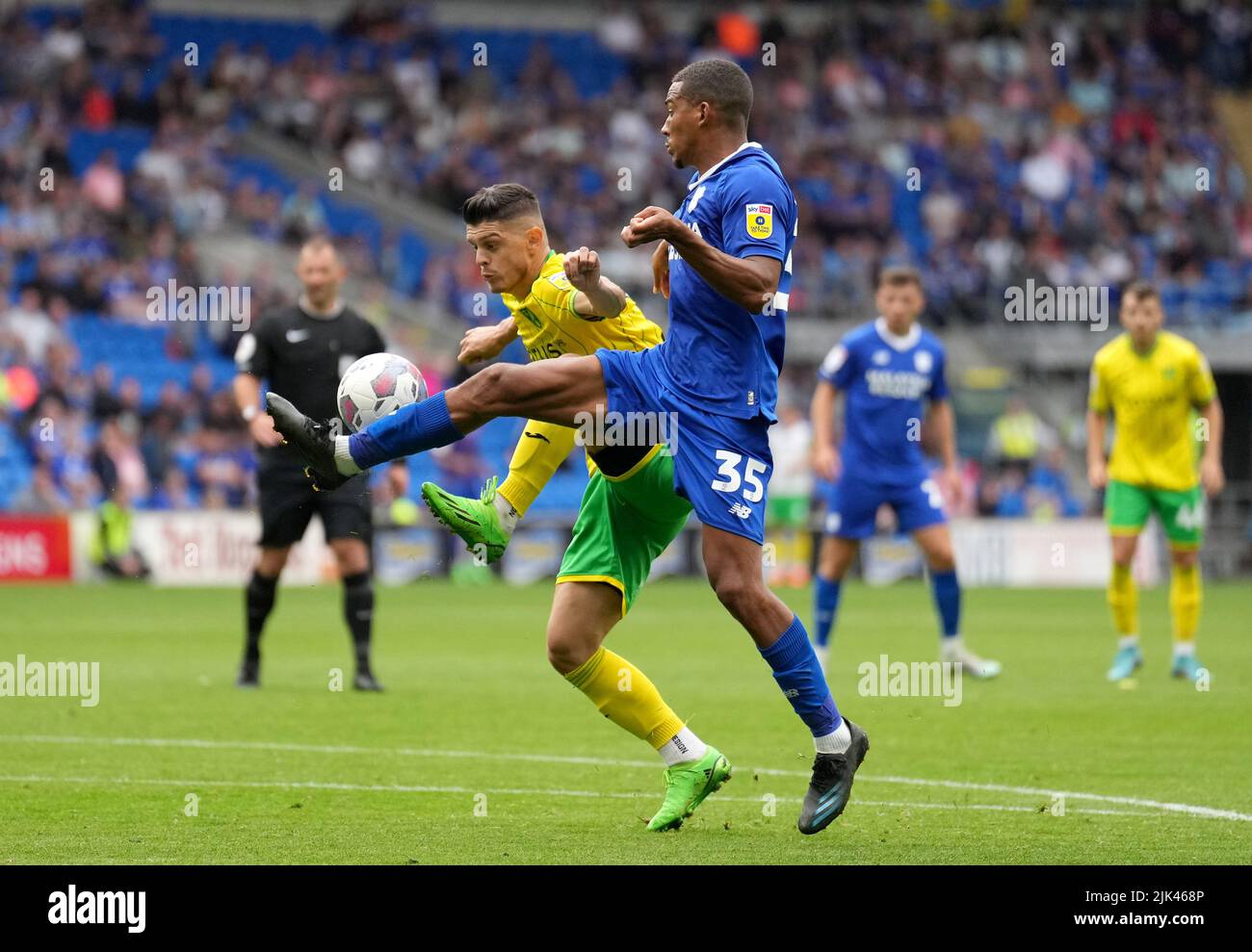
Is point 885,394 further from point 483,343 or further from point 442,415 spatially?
point 442,415

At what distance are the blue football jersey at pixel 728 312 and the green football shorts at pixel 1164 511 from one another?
6.75 meters

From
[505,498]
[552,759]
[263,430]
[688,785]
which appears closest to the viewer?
[688,785]

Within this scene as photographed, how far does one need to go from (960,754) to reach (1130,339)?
4.75 m

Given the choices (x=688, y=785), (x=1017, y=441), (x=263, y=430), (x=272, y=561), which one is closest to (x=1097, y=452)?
(x=272, y=561)

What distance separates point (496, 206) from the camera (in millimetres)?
7102

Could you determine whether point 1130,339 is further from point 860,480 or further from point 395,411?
point 395,411

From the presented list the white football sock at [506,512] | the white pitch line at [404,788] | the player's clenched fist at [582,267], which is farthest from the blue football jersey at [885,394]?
the player's clenched fist at [582,267]

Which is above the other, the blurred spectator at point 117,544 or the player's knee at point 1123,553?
the blurred spectator at point 117,544

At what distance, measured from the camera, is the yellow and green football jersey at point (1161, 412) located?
1273 centimetres

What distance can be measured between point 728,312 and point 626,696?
1542 mm

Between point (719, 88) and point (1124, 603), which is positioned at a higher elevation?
point (719, 88)

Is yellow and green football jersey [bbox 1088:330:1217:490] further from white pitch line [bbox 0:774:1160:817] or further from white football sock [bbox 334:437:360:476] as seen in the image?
white football sock [bbox 334:437:360:476]

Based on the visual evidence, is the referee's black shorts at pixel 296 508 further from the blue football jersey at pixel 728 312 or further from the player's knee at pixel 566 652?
the blue football jersey at pixel 728 312

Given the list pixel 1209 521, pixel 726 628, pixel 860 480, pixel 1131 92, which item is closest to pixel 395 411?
pixel 860 480
